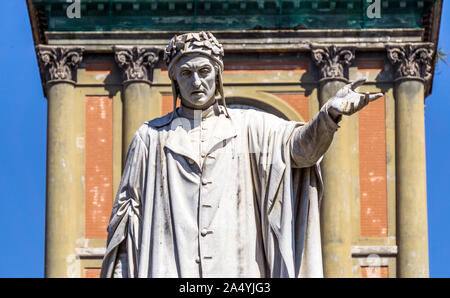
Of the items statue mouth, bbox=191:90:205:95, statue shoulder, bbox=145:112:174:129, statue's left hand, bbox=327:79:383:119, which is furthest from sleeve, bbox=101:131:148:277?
statue's left hand, bbox=327:79:383:119

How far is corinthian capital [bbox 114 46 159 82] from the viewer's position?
4725 cm

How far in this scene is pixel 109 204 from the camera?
1823 inches

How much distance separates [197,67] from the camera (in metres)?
14.7

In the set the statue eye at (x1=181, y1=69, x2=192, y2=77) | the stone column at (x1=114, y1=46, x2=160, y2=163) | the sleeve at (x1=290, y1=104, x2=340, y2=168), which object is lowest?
the sleeve at (x1=290, y1=104, x2=340, y2=168)

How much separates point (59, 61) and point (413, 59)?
8751mm

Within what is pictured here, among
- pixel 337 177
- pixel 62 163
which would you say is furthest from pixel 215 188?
pixel 62 163

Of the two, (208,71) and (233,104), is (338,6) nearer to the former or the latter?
(233,104)

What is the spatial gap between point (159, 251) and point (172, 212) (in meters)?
0.32

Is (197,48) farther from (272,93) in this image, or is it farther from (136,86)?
(136,86)

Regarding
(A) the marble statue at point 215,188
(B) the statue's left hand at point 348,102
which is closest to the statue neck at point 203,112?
(A) the marble statue at point 215,188

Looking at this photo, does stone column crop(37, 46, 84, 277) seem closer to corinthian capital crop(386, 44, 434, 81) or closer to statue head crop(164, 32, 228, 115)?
corinthian capital crop(386, 44, 434, 81)

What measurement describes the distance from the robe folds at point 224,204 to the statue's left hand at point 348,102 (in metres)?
0.11

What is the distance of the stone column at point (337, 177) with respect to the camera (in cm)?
4547
